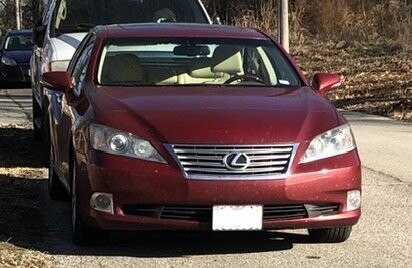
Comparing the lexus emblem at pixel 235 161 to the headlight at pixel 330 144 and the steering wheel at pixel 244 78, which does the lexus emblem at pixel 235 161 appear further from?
the steering wheel at pixel 244 78

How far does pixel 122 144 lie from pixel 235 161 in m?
0.71

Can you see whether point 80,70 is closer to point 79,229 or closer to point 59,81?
point 59,81

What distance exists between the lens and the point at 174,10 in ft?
37.7

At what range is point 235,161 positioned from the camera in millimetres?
5906

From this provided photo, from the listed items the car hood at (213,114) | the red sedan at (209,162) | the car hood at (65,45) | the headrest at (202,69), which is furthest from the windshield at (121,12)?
the car hood at (213,114)

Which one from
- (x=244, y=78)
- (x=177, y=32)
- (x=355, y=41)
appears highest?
(x=177, y=32)

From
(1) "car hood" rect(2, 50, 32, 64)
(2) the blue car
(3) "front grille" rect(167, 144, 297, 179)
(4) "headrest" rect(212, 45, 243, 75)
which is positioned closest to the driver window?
(4) "headrest" rect(212, 45, 243, 75)

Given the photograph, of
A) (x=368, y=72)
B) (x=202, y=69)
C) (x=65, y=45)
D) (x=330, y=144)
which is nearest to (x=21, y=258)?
(x=330, y=144)

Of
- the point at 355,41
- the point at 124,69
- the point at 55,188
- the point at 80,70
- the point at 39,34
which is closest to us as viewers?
the point at 124,69

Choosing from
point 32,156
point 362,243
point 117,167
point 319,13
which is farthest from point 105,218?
point 319,13

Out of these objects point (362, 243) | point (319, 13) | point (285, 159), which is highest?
point (285, 159)

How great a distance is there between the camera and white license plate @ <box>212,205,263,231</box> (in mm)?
5934

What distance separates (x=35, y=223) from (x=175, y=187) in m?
1.82

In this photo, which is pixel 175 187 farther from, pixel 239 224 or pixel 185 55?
pixel 185 55
